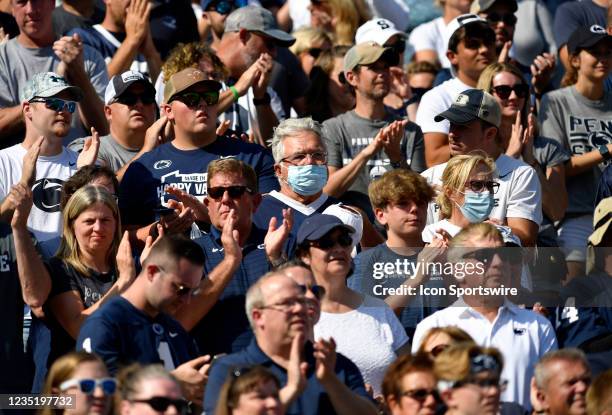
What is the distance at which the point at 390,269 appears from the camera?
8898 millimetres

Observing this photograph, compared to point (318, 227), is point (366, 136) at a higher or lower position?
lower

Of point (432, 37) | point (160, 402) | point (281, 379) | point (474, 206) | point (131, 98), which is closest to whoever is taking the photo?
point (160, 402)

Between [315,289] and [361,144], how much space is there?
10.8 feet

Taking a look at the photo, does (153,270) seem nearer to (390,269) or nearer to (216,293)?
(216,293)

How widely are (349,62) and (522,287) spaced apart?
9.58ft

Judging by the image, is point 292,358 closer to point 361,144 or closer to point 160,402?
point 160,402

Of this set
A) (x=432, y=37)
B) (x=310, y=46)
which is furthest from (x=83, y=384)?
(x=432, y=37)

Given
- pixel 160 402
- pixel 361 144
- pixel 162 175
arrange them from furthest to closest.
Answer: pixel 361 144
pixel 162 175
pixel 160 402

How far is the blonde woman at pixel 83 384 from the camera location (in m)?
6.74

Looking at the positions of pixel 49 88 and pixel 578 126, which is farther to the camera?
pixel 578 126

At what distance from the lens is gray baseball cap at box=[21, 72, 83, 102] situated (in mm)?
9688

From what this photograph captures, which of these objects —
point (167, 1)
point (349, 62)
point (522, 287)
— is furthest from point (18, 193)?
point (167, 1)

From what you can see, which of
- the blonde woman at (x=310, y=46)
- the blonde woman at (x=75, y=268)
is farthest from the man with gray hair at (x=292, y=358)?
the blonde woman at (x=310, y=46)

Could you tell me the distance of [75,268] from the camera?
8320 mm
